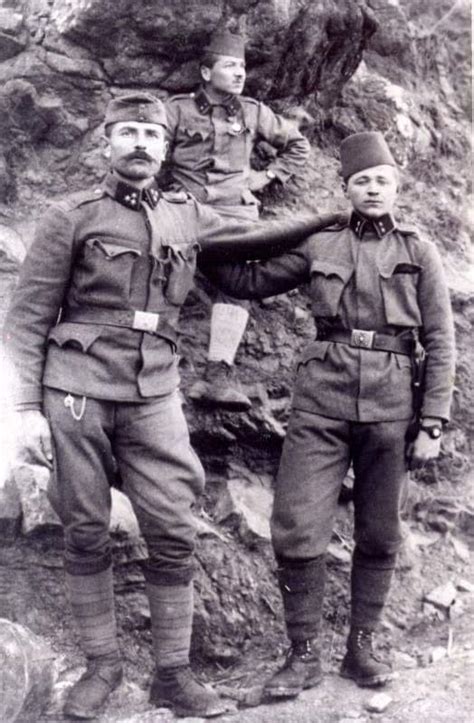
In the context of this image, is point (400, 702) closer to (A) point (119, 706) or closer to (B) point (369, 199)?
(A) point (119, 706)

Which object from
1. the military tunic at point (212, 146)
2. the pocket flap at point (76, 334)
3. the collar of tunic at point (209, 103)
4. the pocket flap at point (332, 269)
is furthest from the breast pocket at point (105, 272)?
the collar of tunic at point (209, 103)

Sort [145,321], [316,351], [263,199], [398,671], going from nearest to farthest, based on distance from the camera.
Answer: [145,321] < [316,351] < [398,671] < [263,199]

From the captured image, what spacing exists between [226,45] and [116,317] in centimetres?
208

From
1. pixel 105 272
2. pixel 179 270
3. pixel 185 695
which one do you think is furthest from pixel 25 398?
pixel 185 695

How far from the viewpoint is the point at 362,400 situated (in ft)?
12.7

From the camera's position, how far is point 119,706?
3924 millimetres

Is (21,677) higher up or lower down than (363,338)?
lower down

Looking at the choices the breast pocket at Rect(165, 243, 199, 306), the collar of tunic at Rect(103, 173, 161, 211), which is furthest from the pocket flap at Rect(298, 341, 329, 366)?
the collar of tunic at Rect(103, 173, 161, 211)

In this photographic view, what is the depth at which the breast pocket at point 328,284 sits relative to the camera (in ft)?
12.9

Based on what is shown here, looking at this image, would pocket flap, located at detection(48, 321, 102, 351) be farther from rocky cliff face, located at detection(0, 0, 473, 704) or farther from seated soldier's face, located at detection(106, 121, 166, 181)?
rocky cliff face, located at detection(0, 0, 473, 704)

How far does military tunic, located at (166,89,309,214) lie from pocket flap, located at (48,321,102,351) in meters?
1.55

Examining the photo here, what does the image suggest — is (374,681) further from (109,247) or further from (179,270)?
(109,247)

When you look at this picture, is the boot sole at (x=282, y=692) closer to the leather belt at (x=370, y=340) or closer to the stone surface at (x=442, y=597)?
the stone surface at (x=442, y=597)

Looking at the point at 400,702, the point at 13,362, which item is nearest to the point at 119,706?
the point at 400,702
